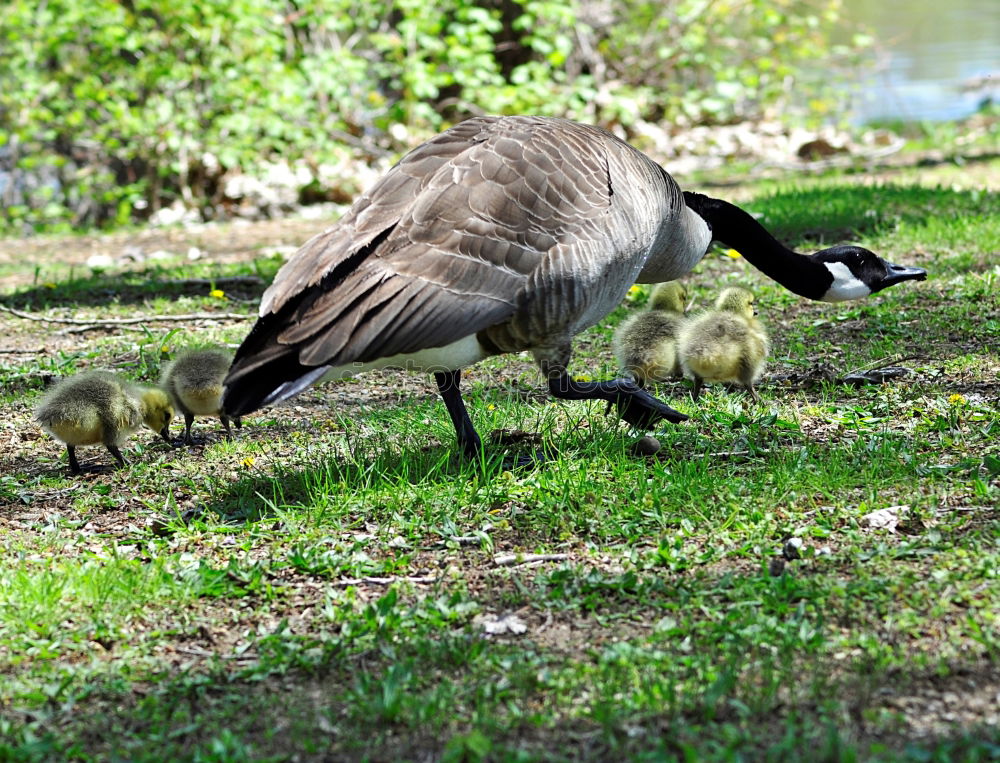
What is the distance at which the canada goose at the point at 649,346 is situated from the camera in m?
5.41

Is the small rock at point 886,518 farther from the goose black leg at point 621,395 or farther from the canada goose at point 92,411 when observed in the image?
the canada goose at point 92,411

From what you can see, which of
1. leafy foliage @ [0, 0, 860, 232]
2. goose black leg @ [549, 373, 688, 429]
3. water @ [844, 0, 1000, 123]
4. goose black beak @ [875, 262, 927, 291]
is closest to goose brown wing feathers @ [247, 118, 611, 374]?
goose black leg @ [549, 373, 688, 429]

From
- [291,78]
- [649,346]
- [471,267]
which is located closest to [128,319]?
[649,346]

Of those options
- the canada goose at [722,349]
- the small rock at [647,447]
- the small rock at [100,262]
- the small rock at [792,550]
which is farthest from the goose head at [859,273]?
the small rock at [100,262]

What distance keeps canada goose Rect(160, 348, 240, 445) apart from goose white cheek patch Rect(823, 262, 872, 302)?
3.23 metres

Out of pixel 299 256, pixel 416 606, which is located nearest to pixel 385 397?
pixel 299 256

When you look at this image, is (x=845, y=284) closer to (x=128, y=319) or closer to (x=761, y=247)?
(x=761, y=247)

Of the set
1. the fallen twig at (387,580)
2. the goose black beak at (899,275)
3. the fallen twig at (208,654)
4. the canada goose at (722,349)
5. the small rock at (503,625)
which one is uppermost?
the goose black beak at (899,275)

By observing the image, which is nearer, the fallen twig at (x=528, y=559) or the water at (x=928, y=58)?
the fallen twig at (x=528, y=559)

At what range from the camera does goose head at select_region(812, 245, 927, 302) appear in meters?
5.79

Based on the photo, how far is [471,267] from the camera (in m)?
4.17

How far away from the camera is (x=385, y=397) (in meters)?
5.85

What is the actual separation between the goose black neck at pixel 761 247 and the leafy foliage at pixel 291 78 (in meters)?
7.50

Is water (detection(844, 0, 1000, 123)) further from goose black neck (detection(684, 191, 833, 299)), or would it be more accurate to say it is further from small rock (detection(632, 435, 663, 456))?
small rock (detection(632, 435, 663, 456))
